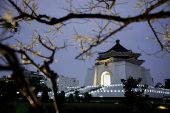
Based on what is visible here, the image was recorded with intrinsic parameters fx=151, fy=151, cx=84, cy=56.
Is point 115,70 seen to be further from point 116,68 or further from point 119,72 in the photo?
point 119,72

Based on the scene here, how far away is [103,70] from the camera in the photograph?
31.4 metres

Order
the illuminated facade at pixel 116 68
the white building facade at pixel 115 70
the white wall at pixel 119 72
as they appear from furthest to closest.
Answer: the illuminated facade at pixel 116 68, the white building facade at pixel 115 70, the white wall at pixel 119 72

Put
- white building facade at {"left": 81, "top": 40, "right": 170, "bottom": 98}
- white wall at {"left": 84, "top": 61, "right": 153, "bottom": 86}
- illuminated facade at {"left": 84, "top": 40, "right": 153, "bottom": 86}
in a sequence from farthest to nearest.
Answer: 1. illuminated facade at {"left": 84, "top": 40, "right": 153, "bottom": 86}
2. white building facade at {"left": 81, "top": 40, "right": 170, "bottom": 98}
3. white wall at {"left": 84, "top": 61, "right": 153, "bottom": 86}

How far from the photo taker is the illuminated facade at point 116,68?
28.7m

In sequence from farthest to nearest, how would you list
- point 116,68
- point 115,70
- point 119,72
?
point 116,68 → point 115,70 → point 119,72

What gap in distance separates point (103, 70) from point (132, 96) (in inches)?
848

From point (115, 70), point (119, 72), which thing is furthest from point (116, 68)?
point (119, 72)

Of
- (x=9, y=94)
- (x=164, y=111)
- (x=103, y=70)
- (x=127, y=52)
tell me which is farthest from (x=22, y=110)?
(x=127, y=52)

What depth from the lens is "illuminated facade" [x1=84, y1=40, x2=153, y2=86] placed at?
2873 cm

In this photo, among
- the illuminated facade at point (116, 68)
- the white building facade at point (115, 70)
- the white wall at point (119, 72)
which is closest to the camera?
the white wall at point (119, 72)

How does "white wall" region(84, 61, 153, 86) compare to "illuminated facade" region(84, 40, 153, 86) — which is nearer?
"white wall" region(84, 61, 153, 86)

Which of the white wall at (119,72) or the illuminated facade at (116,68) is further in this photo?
the illuminated facade at (116,68)

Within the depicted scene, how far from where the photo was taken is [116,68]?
1160 inches

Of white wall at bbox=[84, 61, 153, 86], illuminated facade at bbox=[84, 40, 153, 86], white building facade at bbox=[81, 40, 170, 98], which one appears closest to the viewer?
white wall at bbox=[84, 61, 153, 86]
